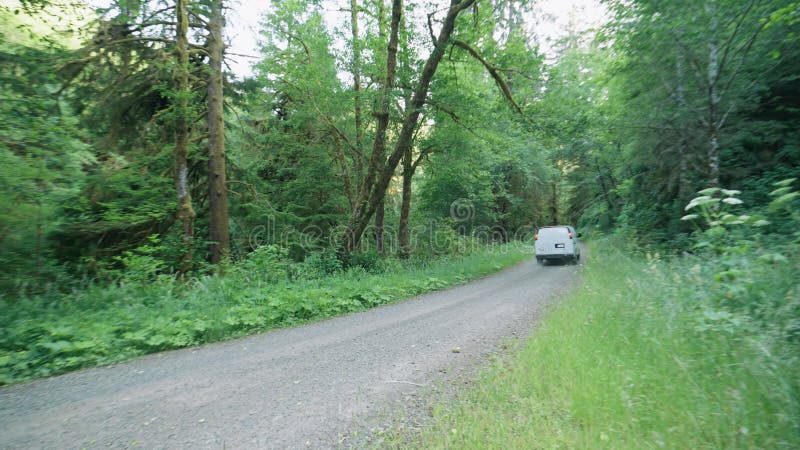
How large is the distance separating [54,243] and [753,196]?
15.6 meters

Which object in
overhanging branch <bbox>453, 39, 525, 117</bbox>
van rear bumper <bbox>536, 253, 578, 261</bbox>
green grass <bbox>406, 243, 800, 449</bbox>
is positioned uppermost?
overhanging branch <bbox>453, 39, 525, 117</bbox>

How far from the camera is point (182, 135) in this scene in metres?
9.96

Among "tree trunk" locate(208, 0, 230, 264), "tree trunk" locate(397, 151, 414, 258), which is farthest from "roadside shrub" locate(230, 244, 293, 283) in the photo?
"tree trunk" locate(397, 151, 414, 258)

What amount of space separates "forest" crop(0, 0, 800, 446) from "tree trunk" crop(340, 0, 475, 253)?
75mm

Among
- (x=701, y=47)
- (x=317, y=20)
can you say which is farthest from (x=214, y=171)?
(x=701, y=47)

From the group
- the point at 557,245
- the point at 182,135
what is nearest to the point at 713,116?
the point at 557,245

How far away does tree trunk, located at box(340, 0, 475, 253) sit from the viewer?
34.5 feet

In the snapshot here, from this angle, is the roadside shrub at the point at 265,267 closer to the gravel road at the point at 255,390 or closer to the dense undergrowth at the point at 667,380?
the gravel road at the point at 255,390

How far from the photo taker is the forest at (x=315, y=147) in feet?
18.3

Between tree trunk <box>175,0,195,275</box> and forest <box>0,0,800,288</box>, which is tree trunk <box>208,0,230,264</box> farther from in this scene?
tree trunk <box>175,0,195,275</box>

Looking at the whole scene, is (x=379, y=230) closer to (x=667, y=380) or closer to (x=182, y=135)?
(x=182, y=135)

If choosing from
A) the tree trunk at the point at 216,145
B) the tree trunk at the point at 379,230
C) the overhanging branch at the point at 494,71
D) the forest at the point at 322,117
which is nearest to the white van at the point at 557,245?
the forest at the point at 322,117

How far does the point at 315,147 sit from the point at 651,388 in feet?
48.5

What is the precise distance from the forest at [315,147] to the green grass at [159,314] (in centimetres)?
4
